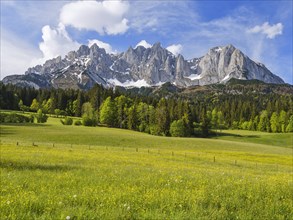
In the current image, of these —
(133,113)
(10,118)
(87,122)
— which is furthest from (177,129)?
(10,118)

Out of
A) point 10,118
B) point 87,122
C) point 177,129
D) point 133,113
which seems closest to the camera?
point 10,118

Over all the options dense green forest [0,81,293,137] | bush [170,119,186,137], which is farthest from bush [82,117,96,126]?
bush [170,119,186,137]

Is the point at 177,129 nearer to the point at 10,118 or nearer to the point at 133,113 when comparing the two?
the point at 133,113

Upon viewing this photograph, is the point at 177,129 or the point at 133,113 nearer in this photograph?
the point at 177,129

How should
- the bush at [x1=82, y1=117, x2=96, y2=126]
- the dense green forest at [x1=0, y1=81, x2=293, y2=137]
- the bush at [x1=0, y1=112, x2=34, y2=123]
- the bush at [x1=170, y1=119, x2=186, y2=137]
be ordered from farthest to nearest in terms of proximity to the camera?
the dense green forest at [x1=0, y1=81, x2=293, y2=137], the bush at [x1=170, y1=119, x2=186, y2=137], the bush at [x1=82, y1=117, x2=96, y2=126], the bush at [x1=0, y1=112, x2=34, y2=123]

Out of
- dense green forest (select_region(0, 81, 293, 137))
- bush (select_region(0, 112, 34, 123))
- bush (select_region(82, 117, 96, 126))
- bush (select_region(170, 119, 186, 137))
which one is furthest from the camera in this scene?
dense green forest (select_region(0, 81, 293, 137))

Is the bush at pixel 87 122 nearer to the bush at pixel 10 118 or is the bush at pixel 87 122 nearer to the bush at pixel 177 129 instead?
the bush at pixel 10 118

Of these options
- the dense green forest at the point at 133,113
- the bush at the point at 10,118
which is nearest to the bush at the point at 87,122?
the dense green forest at the point at 133,113

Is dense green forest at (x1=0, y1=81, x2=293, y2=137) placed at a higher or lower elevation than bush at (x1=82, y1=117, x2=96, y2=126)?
higher

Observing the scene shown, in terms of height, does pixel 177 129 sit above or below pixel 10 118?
below

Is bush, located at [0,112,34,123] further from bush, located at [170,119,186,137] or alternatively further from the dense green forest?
bush, located at [170,119,186,137]

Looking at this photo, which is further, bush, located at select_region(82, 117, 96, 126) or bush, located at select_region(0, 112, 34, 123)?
bush, located at select_region(82, 117, 96, 126)

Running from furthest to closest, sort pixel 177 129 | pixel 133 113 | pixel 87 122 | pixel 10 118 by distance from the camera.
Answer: pixel 133 113
pixel 177 129
pixel 87 122
pixel 10 118

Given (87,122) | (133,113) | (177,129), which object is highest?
(133,113)
